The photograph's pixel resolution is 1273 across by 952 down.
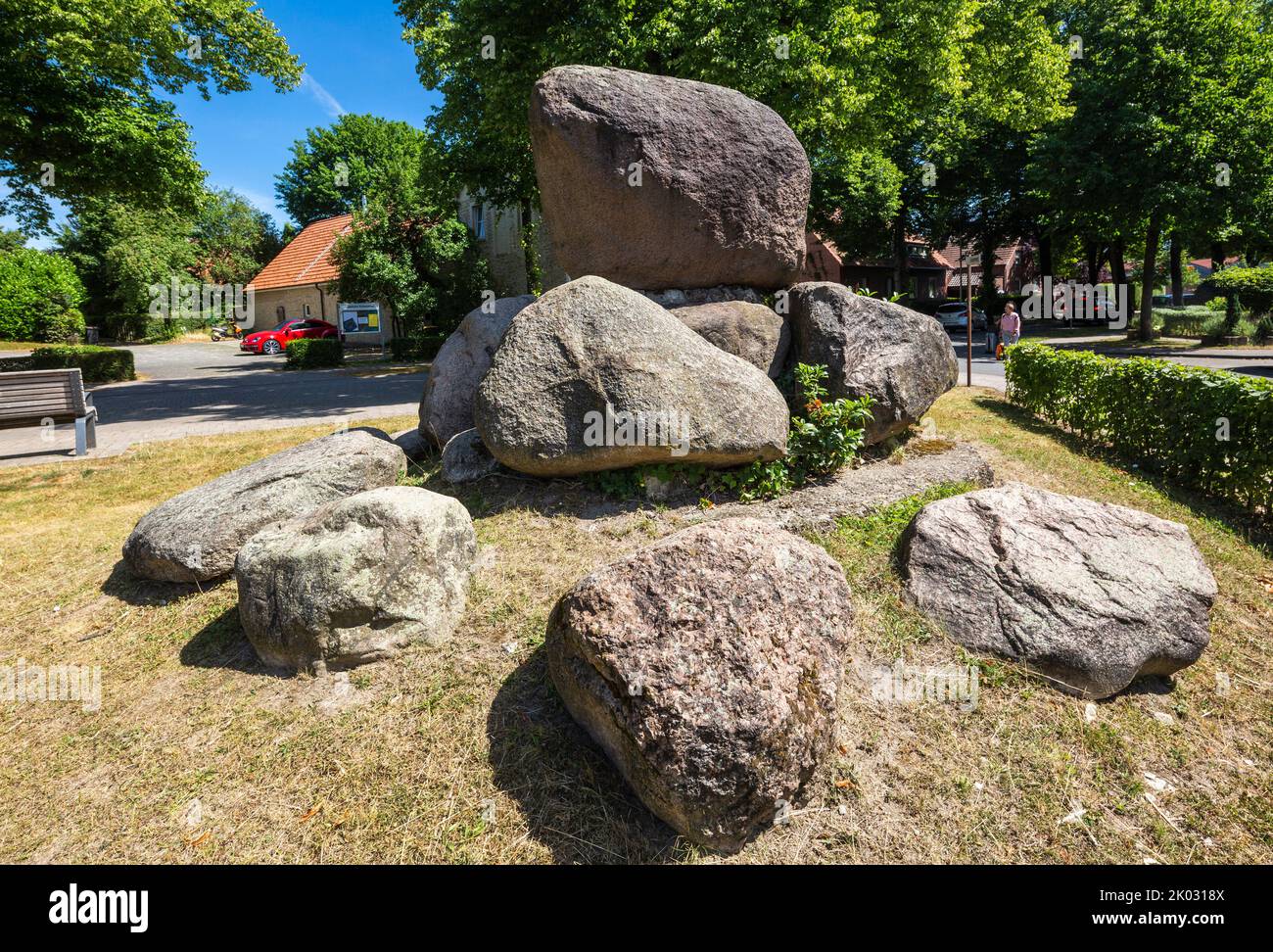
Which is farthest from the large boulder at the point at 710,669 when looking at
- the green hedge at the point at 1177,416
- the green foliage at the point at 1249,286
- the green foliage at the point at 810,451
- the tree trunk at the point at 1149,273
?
the green foliage at the point at 1249,286

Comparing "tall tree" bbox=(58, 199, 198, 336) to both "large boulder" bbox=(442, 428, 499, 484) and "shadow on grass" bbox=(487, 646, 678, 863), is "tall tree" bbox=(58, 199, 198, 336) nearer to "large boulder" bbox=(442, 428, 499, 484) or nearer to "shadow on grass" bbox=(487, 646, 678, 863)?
"large boulder" bbox=(442, 428, 499, 484)

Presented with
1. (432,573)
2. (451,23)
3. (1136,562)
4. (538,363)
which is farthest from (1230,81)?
(432,573)

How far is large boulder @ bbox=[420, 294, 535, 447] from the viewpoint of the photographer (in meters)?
7.02

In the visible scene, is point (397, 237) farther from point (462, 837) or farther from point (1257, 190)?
point (1257, 190)

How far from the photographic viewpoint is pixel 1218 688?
4.20 metres

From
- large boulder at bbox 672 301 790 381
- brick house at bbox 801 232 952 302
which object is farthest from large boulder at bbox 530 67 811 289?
brick house at bbox 801 232 952 302

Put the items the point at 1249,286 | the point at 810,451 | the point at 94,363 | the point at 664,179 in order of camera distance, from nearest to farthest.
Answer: the point at 810,451, the point at 664,179, the point at 94,363, the point at 1249,286

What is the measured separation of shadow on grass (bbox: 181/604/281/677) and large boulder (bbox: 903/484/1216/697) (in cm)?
426

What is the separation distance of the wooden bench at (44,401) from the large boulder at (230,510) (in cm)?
544

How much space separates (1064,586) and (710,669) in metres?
2.61

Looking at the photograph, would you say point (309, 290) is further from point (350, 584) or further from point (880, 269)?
point (350, 584)

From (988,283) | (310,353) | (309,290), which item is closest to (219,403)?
(310,353)

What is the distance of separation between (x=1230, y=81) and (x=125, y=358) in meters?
33.4

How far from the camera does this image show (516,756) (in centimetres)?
343
